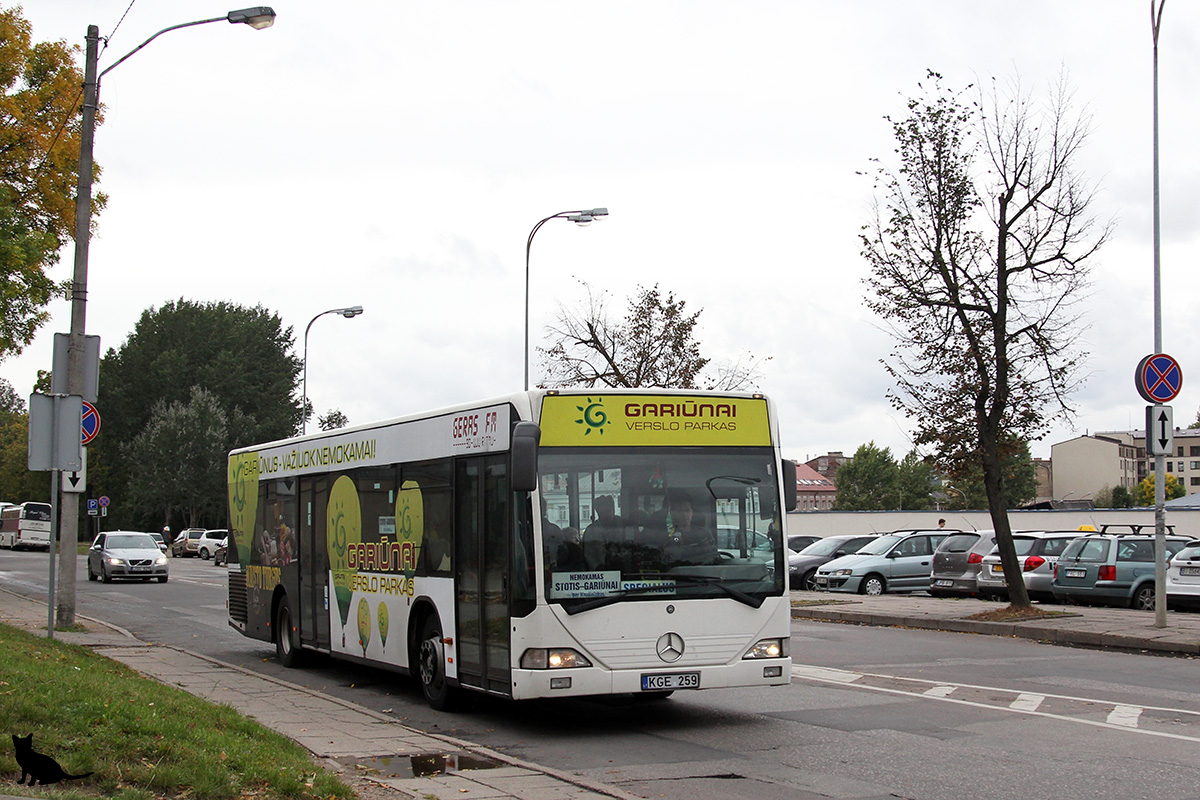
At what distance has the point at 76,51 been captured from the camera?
24.7 metres

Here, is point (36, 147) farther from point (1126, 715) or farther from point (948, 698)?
point (1126, 715)

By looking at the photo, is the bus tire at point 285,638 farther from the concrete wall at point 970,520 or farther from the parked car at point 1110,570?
the concrete wall at point 970,520

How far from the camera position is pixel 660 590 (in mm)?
10195

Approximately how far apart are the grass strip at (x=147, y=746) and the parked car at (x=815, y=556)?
79.0 feet

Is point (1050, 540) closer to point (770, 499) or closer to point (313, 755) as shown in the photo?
point (770, 499)

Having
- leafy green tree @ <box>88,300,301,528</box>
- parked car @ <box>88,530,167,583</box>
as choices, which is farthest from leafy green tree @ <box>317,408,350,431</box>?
parked car @ <box>88,530,167,583</box>

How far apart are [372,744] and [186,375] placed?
3229 inches

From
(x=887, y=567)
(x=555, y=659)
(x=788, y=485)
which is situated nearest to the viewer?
(x=555, y=659)

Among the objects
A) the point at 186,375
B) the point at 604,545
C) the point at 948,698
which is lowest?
the point at 948,698

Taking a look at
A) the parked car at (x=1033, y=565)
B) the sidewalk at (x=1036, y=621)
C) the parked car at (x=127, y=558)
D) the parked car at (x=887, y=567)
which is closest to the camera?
the sidewalk at (x=1036, y=621)

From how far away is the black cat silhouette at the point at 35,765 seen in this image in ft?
20.5

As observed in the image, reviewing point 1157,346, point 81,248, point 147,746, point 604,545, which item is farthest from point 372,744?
point 1157,346

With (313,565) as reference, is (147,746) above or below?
below

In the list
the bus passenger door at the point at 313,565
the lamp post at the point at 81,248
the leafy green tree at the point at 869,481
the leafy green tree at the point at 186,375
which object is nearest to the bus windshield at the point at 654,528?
the bus passenger door at the point at 313,565
